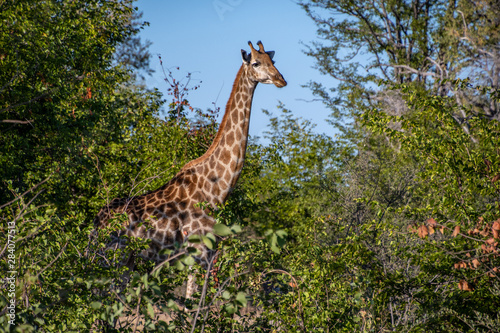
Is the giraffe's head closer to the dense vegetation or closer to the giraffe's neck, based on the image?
the giraffe's neck

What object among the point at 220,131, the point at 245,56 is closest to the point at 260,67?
the point at 245,56

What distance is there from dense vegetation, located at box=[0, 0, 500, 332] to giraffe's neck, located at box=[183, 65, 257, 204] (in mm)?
818

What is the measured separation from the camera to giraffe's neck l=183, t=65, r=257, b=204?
805cm

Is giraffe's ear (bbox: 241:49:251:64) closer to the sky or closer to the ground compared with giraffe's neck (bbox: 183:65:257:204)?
closer to the sky

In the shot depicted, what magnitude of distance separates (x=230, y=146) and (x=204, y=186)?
73 cm

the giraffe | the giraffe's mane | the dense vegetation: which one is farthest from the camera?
the giraffe's mane

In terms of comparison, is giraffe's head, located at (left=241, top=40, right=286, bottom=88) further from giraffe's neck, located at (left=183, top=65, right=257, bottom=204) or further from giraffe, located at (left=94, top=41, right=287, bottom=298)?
giraffe's neck, located at (left=183, top=65, right=257, bottom=204)

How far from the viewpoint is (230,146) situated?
8195 millimetres

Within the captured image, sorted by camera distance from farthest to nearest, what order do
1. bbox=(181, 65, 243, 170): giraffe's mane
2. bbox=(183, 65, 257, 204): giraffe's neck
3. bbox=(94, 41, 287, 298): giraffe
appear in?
bbox=(181, 65, 243, 170): giraffe's mane < bbox=(183, 65, 257, 204): giraffe's neck < bbox=(94, 41, 287, 298): giraffe

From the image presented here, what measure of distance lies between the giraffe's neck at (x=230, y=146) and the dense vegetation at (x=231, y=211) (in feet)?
2.68

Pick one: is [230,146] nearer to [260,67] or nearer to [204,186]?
[204,186]

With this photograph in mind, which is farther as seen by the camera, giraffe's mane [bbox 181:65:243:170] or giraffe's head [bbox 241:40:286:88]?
giraffe's mane [bbox 181:65:243:170]

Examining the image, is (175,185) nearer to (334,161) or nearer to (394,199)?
(394,199)

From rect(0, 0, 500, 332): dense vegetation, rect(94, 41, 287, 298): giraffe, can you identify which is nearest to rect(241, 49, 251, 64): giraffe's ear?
rect(94, 41, 287, 298): giraffe
